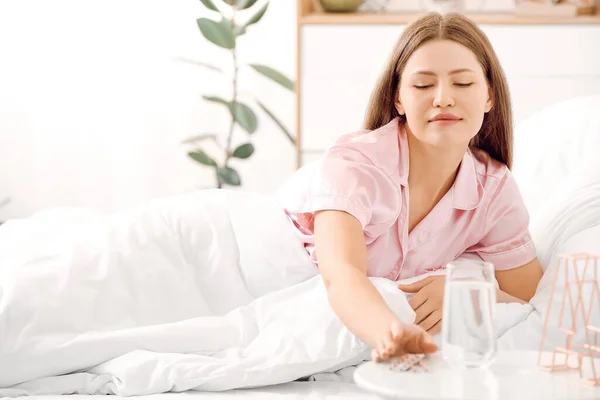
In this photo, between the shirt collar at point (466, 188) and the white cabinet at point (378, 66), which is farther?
the white cabinet at point (378, 66)

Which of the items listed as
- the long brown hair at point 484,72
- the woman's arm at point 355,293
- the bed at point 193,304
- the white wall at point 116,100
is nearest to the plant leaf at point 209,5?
the white wall at point 116,100

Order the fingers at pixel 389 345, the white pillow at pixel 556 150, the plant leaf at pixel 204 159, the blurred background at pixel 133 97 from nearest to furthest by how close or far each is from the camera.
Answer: the fingers at pixel 389 345
the white pillow at pixel 556 150
the plant leaf at pixel 204 159
the blurred background at pixel 133 97

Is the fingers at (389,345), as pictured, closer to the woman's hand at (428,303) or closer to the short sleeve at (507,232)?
the woman's hand at (428,303)

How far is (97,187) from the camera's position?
4.32 metres

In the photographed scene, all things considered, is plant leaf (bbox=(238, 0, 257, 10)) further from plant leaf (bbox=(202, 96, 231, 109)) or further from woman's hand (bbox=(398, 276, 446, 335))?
woman's hand (bbox=(398, 276, 446, 335))

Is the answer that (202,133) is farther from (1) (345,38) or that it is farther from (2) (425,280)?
(2) (425,280)

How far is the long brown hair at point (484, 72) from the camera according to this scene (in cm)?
164

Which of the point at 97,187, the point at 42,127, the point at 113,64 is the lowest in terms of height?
the point at 97,187

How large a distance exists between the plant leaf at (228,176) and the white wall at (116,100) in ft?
1.31

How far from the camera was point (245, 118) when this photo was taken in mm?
3764

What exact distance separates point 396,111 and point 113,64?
271 cm

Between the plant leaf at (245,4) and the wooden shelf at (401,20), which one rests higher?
the plant leaf at (245,4)

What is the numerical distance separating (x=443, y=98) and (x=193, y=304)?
1.86ft

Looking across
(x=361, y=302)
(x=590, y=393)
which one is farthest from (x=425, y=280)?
(x=590, y=393)
